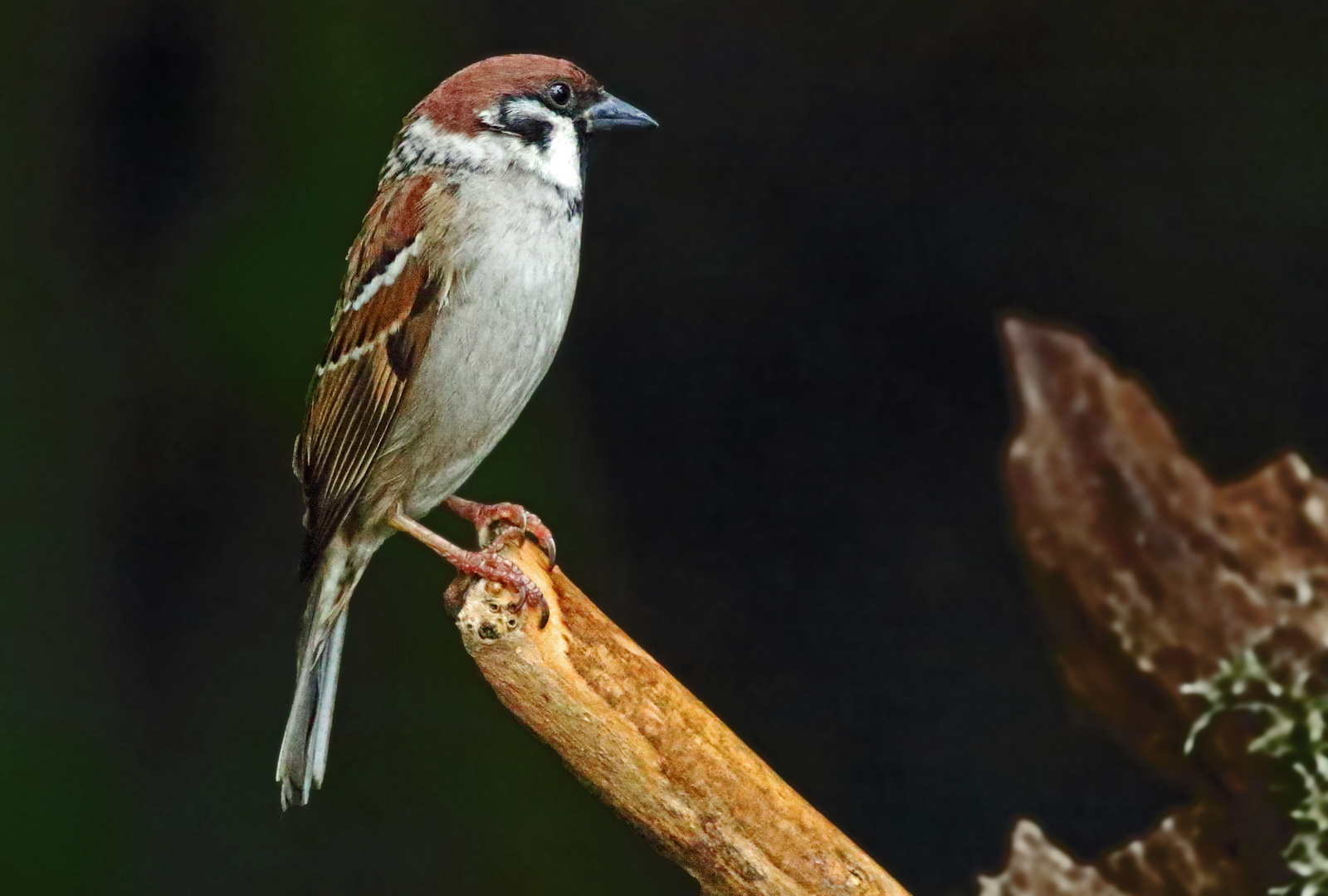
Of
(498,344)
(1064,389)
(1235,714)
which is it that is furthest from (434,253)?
(1235,714)

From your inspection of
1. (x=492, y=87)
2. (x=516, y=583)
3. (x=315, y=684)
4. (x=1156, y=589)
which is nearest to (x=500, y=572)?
(x=516, y=583)

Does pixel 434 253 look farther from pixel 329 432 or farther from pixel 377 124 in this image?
pixel 377 124

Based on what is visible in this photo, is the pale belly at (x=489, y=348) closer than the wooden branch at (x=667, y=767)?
No

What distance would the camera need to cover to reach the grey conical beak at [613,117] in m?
1.72

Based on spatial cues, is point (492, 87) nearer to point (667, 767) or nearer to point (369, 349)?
point (369, 349)

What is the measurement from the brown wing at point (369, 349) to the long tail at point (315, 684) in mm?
77

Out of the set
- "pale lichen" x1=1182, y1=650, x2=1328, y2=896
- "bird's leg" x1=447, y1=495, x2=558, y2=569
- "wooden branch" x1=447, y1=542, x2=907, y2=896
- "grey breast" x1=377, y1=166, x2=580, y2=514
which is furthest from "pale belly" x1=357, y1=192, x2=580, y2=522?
"pale lichen" x1=1182, y1=650, x2=1328, y2=896

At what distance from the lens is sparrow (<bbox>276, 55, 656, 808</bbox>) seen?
1642 mm

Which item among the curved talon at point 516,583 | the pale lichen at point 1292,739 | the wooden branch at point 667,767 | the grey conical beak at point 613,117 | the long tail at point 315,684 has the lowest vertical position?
the long tail at point 315,684

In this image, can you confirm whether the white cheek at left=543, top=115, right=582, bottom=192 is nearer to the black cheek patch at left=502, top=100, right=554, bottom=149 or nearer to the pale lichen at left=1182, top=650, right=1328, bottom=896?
the black cheek patch at left=502, top=100, right=554, bottom=149

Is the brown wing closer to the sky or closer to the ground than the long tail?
closer to the sky

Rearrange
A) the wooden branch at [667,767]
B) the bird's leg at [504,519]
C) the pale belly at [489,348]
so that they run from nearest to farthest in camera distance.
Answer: the wooden branch at [667,767] → the pale belly at [489,348] → the bird's leg at [504,519]

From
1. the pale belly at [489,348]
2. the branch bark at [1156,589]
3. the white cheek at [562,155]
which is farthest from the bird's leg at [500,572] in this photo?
the branch bark at [1156,589]

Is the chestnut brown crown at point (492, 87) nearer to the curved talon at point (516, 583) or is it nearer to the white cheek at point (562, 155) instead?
the white cheek at point (562, 155)
